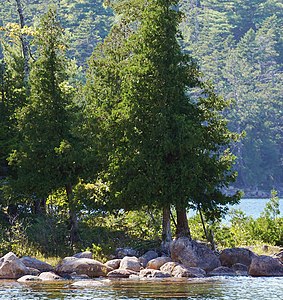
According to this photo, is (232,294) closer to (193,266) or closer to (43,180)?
(193,266)

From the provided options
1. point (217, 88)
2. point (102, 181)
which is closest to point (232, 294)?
point (102, 181)

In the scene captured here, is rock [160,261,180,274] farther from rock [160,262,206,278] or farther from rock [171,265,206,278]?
rock [171,265,206,278]

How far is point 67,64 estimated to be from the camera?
37.3 m

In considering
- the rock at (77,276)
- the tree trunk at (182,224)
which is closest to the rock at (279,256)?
the tree trunk at (182,224)

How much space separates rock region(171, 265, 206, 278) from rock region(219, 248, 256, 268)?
1.96 m

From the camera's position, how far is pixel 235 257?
33812 millimetres

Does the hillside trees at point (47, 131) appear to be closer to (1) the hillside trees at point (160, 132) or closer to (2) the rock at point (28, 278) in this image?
(1) the hillside trees at point (160, 132)

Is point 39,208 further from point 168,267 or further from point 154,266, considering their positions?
point 168,267

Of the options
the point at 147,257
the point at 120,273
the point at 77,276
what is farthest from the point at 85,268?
the point at 147,257

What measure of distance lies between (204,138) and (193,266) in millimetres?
5092

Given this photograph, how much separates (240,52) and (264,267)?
9697 cm

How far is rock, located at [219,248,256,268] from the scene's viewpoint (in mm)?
33719

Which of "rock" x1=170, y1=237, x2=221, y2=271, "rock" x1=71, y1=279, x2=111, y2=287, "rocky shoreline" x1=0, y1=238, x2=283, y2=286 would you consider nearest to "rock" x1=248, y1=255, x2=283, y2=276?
"rocky shoreline" x1=0, y1=238, x2=283, y2=286

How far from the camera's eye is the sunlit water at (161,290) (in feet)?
88.1
